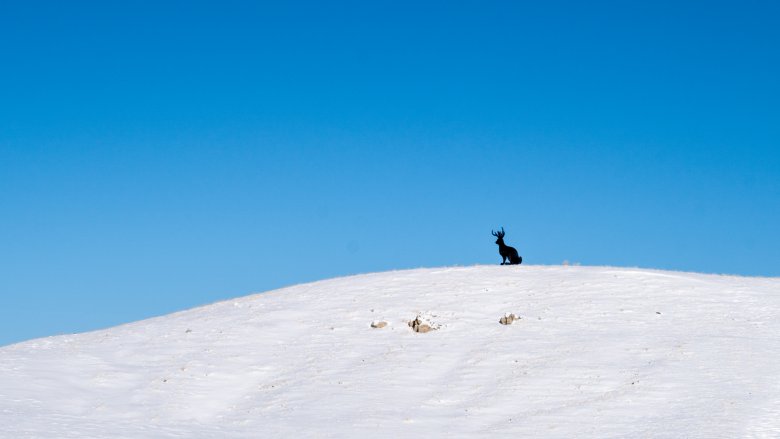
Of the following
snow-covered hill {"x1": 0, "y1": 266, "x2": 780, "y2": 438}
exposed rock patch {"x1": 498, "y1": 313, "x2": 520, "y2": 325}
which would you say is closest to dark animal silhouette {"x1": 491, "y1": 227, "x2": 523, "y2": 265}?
snow-covered hill {"x1": 0, "y1": 266, "x2": 780, "y2": 438}

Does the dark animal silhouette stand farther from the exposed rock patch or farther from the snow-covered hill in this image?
the exposed rock patch

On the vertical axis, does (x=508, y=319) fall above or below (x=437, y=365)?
above

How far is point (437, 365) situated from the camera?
23.7 metres

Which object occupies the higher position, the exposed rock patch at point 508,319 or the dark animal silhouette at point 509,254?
the dark animal silhouette at point 509,254

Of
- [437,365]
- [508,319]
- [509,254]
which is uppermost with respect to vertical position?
[509,254]

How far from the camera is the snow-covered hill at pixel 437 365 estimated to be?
19.2 meters

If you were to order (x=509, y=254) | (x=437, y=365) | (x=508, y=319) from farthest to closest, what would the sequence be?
(x=509, y=254)
(x=508, y=319)
(x=437, y=365)

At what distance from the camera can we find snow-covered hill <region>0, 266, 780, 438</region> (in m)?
19.2

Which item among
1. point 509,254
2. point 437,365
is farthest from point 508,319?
point 509,254

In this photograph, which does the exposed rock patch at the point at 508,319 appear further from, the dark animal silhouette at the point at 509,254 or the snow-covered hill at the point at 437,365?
the dark animal silhouette at the point at 509,254

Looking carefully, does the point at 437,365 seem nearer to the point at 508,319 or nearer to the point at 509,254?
the point at 508,319

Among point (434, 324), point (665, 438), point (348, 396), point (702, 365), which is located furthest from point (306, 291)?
point (665, 438)

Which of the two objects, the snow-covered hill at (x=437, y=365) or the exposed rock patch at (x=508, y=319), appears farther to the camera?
the exposed rock patch at (x=508, y=319)

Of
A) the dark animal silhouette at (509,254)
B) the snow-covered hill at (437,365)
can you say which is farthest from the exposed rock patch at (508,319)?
the dark animal silhouette at (509,254)
